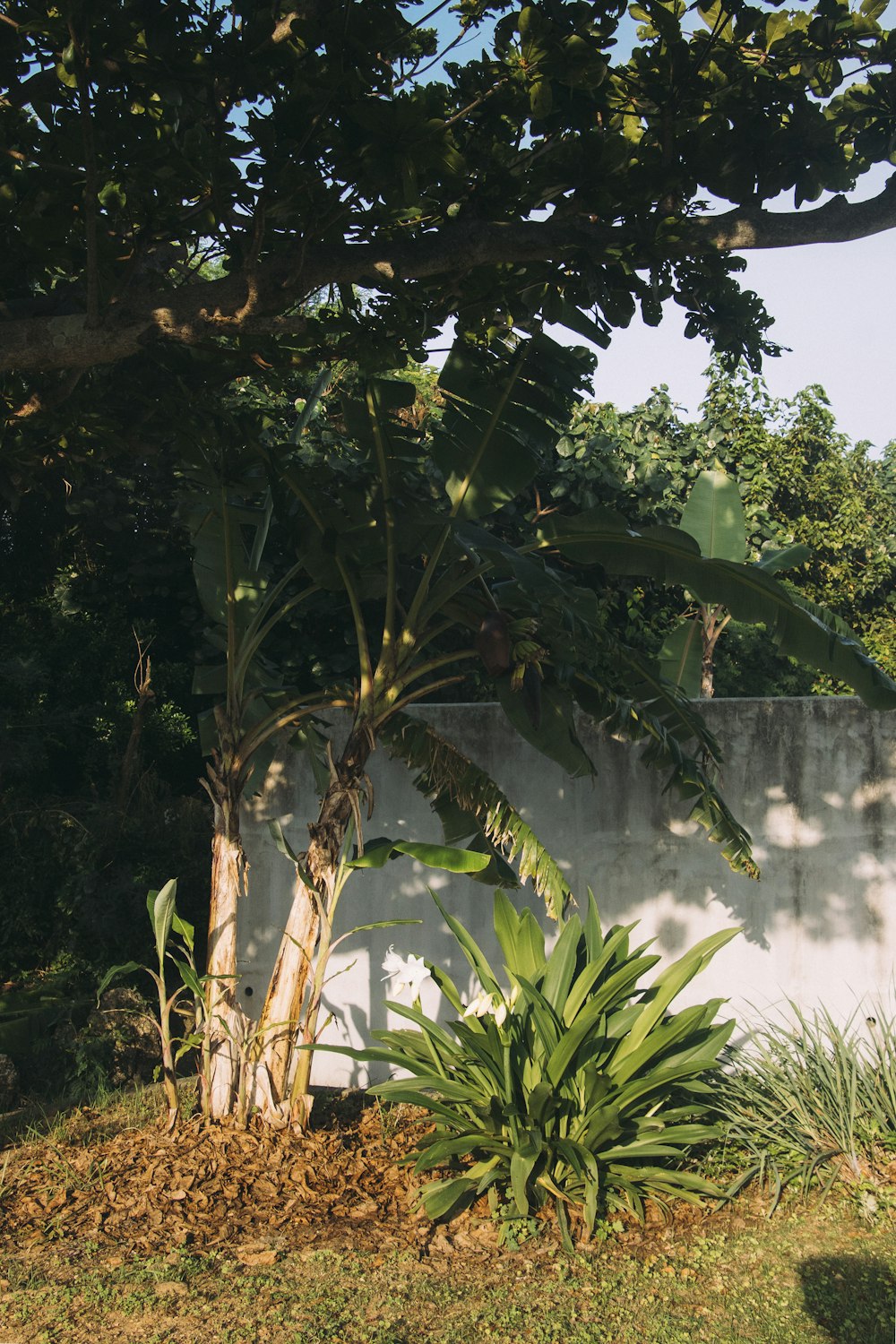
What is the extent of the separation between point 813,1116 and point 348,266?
417 cm

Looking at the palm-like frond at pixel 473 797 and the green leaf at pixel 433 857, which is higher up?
the palm-like frond at pixel 473 797

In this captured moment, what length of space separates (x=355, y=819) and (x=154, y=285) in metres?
2.58

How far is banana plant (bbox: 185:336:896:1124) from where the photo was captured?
5.31 m

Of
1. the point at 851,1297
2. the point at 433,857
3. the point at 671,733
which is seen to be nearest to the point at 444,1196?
the point at 433,857

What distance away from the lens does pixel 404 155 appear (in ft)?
13.3

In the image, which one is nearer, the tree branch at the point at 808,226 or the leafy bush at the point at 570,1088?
the tree branch at the point at 808,226

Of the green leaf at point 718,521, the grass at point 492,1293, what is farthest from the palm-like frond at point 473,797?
the green leaf at point 718,521

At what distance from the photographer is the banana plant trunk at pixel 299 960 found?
17.6 feet

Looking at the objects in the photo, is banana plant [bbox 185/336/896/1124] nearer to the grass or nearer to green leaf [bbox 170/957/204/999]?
green leaf [bbox 170/957/204/999]

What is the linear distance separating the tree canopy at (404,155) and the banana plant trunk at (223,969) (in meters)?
2.21

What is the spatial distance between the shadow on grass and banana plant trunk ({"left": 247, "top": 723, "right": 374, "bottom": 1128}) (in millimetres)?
2422

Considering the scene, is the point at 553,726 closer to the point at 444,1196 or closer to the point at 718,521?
the point at 718,521

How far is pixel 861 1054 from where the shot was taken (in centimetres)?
573

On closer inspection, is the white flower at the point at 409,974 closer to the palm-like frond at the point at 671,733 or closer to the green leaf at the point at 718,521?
the palm-like frond at the point at 671,733
